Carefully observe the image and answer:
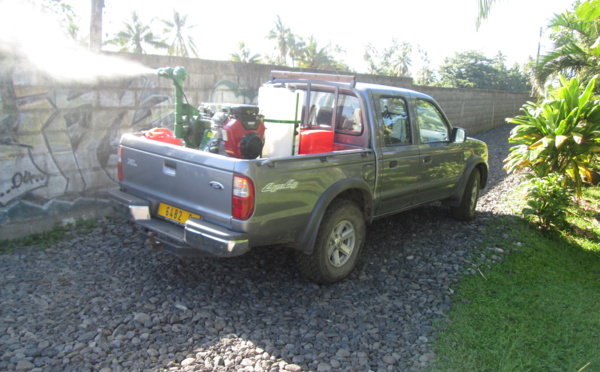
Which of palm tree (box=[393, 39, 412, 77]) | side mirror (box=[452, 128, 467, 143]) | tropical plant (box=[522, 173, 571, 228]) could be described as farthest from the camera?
palm tree (box=[393, 39, 412, 77])

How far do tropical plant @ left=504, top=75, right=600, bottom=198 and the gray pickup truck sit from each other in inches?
86.5

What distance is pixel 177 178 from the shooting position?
3854 millimetres

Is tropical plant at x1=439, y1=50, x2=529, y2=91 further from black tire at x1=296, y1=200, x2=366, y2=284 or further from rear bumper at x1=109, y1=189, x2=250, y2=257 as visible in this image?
rear bumper at x1=109, y1=189, x2=250, y2=257

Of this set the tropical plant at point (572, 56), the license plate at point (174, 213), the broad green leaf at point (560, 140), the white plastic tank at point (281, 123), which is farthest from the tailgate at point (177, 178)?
the tropical plant at point (572, 56)

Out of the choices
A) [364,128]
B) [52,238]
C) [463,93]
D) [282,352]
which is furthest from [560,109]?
[463,93]

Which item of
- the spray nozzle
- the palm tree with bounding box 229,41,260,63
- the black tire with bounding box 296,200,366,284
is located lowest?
the black tire with bounding box 296,200,366,284

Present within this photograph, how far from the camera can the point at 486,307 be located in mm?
4199

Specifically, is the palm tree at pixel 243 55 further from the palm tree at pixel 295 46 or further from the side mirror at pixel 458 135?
the side mirror at pixel 458 135

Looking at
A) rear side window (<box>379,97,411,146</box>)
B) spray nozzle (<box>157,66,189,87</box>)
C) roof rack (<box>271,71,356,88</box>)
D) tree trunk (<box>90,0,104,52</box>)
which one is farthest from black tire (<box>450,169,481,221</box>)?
tree trunk (<box>90,0,104,52</box>)

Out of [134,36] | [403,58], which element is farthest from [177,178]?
[403,58]

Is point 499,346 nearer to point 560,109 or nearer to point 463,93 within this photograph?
point 560,109

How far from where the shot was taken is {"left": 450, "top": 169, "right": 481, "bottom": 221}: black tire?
646 centimetres

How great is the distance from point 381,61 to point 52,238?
83.0 m

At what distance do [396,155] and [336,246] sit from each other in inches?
49.1
